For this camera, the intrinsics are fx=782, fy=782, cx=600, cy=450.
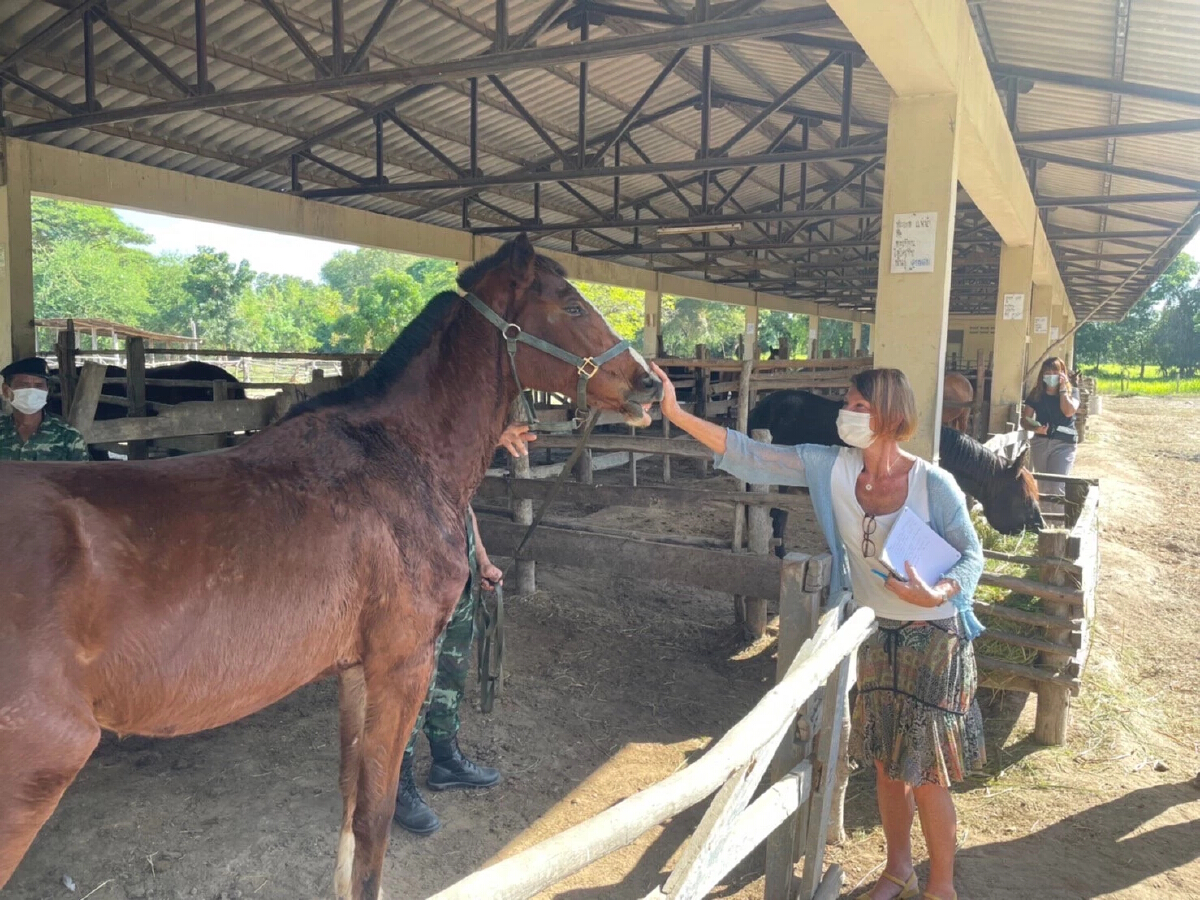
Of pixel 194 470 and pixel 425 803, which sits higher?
pixel 194 470

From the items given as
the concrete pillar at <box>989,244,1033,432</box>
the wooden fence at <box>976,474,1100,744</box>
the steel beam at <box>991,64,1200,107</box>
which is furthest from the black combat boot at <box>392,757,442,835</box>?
the concrete pillar at <box>989,244,1033,432</box>

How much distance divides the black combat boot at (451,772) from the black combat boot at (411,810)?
0.22m

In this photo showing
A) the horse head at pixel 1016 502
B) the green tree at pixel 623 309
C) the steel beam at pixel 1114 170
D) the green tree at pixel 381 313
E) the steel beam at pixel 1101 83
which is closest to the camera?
the steel beam at pixel 1101 83

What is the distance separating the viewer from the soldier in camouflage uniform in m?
3.02

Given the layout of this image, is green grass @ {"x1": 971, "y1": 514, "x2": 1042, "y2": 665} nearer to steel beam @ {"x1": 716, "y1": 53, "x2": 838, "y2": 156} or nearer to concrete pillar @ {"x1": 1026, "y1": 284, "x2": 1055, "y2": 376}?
steel beam @ {"x1": 716, "y1": 53, "x2": 838, "y2": 156}

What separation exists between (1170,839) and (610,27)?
24.8 ft

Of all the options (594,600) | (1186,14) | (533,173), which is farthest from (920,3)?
(533,173)

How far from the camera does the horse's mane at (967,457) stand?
5.62 metres

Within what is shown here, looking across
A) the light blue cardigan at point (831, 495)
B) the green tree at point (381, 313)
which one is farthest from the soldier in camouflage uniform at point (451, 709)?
the green tree at point (381, 313)

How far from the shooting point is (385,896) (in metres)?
2.72

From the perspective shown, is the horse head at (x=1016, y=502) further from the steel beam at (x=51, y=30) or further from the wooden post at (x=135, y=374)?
the steel beam at (x=51, y=30)

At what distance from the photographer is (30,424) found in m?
3.75

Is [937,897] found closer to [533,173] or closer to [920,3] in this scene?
[920,3]

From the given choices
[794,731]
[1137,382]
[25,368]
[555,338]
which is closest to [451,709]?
[794,731]
